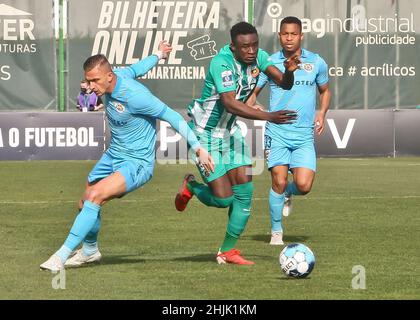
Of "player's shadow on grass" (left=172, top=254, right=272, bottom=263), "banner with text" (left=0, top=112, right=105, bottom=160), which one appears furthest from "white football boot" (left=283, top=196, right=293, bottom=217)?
"banner with text" (left=0, top=112, right=105, bottom=160)

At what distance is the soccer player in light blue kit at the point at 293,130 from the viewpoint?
1414cm

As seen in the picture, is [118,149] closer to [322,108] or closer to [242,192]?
[242,192]

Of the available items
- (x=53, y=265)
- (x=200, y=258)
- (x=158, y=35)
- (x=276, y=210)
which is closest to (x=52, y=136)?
(x=158, y=35)

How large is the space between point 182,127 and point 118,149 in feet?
2.71

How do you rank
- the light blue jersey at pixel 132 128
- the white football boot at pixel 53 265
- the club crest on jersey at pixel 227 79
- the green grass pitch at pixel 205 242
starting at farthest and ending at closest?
the club crest on jersey at pixel 227 79 < the light blue jersey at pixel 132 128 < the white football boot at pixel 53 265 < the green grass pitch at pixel 205 242

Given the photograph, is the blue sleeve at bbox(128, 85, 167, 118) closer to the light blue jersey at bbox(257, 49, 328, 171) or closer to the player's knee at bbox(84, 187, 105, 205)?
the player's knee at bbox(84, 187, 105, 205)

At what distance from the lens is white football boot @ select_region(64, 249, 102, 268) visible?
39.9 ft

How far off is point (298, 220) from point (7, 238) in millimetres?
4250

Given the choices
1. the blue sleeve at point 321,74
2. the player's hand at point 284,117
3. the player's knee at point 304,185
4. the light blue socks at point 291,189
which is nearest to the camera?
the player's hand at point 284,117

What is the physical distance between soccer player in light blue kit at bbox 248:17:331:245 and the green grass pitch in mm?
584

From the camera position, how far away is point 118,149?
12070 mm

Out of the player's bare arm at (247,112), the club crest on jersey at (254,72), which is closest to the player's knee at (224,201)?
the player's bare arm at (247,112)

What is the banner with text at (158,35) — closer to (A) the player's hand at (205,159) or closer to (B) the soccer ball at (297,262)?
(A) the player's hand at (205,159)

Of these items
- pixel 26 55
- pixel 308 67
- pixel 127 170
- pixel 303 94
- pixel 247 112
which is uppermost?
pixel 26 55
